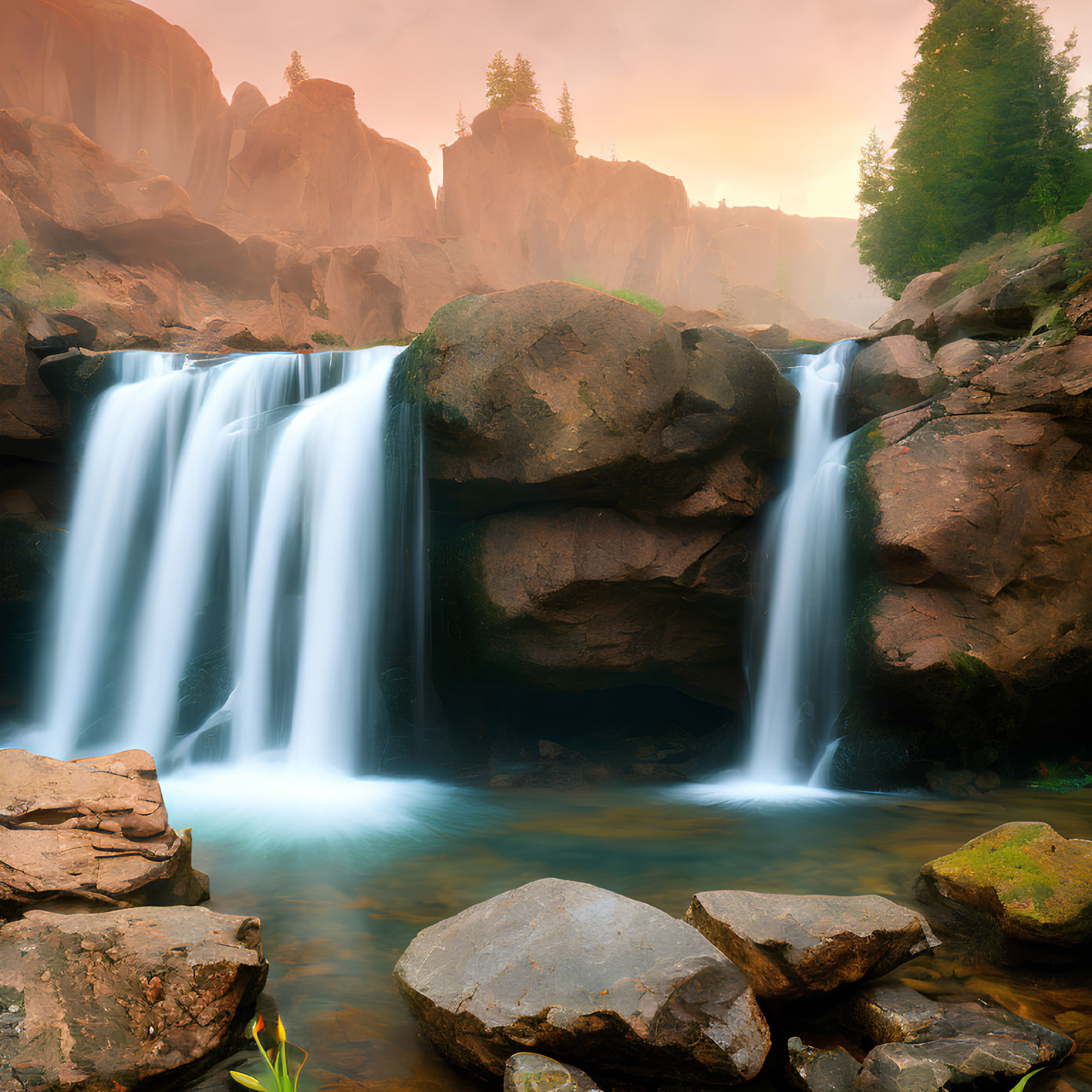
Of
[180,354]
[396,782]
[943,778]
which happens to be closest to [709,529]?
[943,778]

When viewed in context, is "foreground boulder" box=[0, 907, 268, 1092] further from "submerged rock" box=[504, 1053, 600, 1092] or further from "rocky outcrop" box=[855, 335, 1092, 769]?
"rocky outcrop" box=[855, 335, 1092, 769]

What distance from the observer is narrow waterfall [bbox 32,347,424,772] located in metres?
8.49

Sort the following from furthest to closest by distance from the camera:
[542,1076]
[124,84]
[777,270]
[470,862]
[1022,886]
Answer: [777,270]
[124,84]
[470,862]
[1022,886]
[542,1076]

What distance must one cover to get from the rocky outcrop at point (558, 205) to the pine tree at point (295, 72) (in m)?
11.5

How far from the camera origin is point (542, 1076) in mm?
2498

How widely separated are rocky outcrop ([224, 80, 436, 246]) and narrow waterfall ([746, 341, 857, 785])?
31.8 m

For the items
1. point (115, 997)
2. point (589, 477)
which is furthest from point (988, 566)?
point (115, 997)

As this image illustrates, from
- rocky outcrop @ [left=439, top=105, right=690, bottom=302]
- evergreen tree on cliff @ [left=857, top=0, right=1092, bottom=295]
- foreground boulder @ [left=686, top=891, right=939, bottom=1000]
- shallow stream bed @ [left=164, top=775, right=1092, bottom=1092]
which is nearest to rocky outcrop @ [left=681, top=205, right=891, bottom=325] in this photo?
rocky outcrop @ [left=439, top=105, right=690, bottom=302]

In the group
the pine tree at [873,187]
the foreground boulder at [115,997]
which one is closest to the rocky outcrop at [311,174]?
the pine tree at [873,187]

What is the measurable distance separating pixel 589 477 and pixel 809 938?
5.57 m

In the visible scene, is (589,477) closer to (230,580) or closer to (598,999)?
(230,580)

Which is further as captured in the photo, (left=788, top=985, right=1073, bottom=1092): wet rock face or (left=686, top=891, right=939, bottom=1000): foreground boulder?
(left=686, top=891, right=939, bottom=1000): foreground boulder

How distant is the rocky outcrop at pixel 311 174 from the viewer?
118ft

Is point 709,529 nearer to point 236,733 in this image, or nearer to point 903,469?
point 903,469
